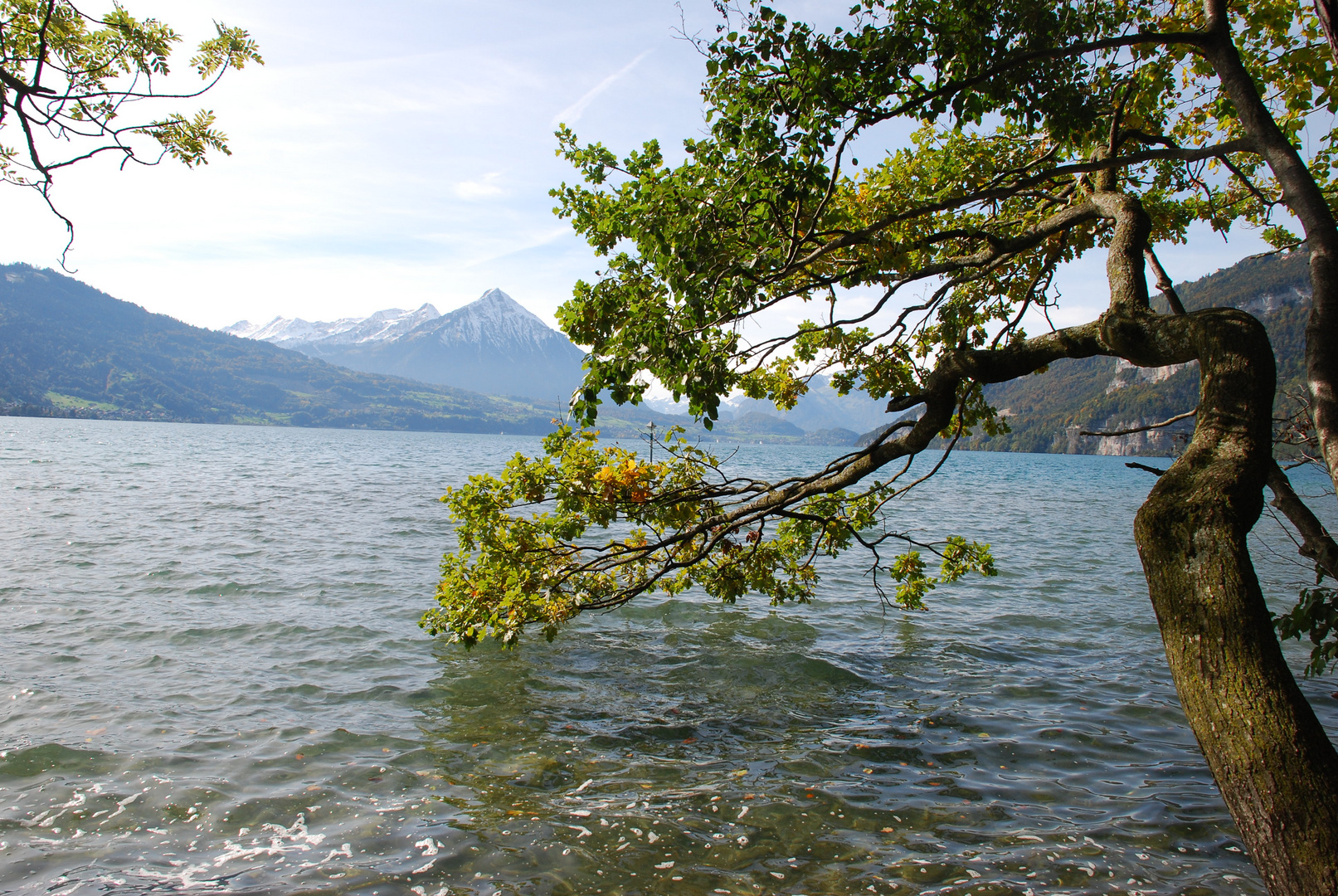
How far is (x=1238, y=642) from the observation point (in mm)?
3314

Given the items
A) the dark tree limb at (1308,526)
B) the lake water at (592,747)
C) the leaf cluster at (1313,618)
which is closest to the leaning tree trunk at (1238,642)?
the dark tree limb at (1308,526)

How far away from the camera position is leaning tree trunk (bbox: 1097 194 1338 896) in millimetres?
3172

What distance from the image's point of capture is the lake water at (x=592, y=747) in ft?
23.0

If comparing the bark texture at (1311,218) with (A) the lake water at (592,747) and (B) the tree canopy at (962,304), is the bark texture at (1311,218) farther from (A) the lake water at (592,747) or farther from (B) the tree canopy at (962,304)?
(A) the lake water at (592,747)

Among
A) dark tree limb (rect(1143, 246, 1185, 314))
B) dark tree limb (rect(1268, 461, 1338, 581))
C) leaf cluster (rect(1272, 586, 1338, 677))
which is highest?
dark tree limb (rect(1143, 246, 1185, 314))

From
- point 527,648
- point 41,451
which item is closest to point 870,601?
point 527,648

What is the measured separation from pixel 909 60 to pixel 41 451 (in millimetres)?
102970

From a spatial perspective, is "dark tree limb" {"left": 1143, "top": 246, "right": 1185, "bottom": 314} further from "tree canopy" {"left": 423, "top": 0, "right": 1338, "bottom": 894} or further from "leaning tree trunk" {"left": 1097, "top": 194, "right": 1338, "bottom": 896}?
"leaning tree trunk" {"left": 1097, "top": 194, "right": 1338, "bottom": 896}

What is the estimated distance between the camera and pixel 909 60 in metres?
5.98

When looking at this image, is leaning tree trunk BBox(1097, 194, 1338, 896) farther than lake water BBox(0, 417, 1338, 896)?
No

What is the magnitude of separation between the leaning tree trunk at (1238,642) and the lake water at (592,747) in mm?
4085

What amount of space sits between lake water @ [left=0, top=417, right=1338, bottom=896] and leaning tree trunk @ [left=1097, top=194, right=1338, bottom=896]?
13.4 ft

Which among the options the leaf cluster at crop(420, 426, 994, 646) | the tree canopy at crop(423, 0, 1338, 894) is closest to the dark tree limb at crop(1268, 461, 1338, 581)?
the tree canopy at crop(423, 0, 1338, 894)

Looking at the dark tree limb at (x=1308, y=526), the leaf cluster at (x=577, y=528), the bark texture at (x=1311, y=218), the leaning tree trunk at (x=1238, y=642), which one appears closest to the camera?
the leaning tree trunk at (x=1238, y=642)
